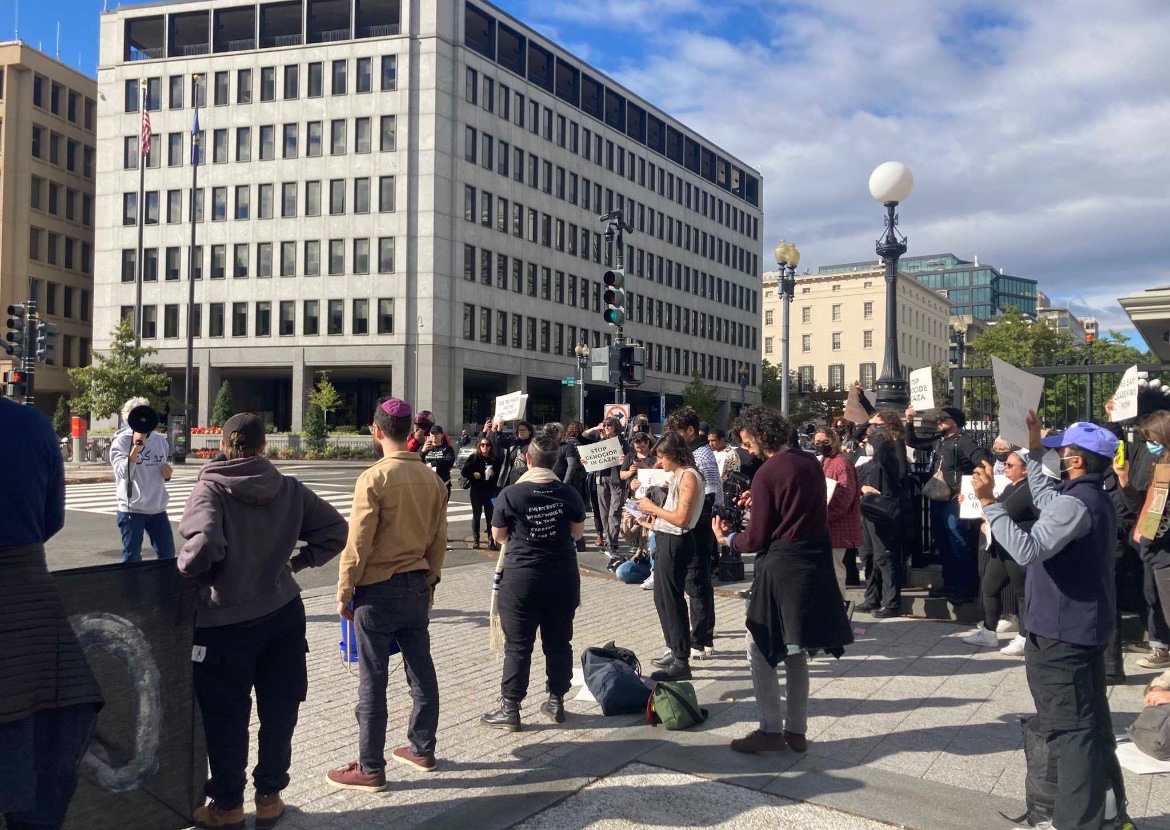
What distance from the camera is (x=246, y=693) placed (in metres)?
4.17

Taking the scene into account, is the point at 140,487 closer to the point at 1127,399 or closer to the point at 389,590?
the point at 389,590

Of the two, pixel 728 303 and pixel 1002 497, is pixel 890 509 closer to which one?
pixel 1002 497

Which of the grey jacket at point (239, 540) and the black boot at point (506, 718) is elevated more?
the grey jacket at point (239, 540)

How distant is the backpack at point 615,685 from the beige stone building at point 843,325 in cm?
8502

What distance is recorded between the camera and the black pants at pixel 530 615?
5605mm

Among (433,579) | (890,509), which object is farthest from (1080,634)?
(890,509)

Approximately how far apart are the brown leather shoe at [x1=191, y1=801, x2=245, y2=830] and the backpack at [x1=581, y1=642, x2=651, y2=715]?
8.05ft

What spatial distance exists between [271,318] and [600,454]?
4557 centimetres

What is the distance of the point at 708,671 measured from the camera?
7.16 metres

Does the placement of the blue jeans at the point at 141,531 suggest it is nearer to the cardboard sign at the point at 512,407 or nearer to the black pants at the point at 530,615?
the black pants at the point at 530,615

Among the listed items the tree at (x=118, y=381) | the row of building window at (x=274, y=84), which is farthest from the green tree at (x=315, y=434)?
the row of building window at (x=274, y=84)

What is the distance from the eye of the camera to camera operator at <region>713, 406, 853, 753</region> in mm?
5125

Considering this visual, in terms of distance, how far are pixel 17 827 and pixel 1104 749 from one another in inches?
166

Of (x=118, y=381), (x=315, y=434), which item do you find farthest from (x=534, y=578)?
(x=315, y=434)
